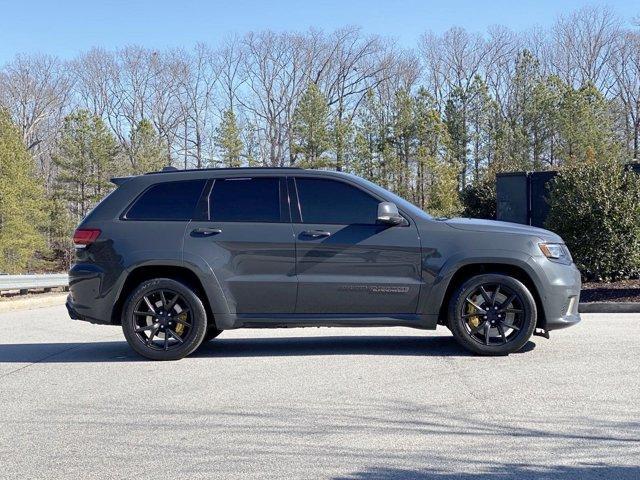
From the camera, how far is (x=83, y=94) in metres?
68.3

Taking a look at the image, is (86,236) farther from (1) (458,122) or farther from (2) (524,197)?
(1) (458,122)

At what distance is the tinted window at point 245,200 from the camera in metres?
7.33

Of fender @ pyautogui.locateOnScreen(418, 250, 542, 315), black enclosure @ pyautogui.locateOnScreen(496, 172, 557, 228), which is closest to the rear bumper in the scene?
fender @ pyautogui.locateOnScreen(418, 250, 542, 315)

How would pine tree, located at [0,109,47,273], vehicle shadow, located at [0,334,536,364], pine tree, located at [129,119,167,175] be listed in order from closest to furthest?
vehicle shadow, located at [0,334,536,364], pine tree, located at [0,109,47,273], pine tree, located at [129,119,167,175]

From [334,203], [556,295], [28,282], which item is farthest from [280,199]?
[28,282]

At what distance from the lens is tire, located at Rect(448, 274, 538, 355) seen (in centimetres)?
702

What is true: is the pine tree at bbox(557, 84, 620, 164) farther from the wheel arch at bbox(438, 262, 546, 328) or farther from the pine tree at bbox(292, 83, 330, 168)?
the wheel arch at bbox(438, 262, 546, 328)

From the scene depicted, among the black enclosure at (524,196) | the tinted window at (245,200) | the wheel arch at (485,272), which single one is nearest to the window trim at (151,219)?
the tinted window at (245,200)

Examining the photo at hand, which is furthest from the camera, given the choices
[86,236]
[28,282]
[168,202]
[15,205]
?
[15,205]

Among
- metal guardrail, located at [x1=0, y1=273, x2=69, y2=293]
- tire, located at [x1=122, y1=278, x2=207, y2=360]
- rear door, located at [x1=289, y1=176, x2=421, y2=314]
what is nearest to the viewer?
rear door, located at [x1=289, y1=176, x2=421, y2=314]

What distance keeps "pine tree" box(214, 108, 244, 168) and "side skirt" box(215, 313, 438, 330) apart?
140 feet

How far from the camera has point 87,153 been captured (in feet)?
176

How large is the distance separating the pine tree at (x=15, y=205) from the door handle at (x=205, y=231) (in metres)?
37.5

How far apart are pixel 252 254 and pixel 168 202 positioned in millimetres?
1030
